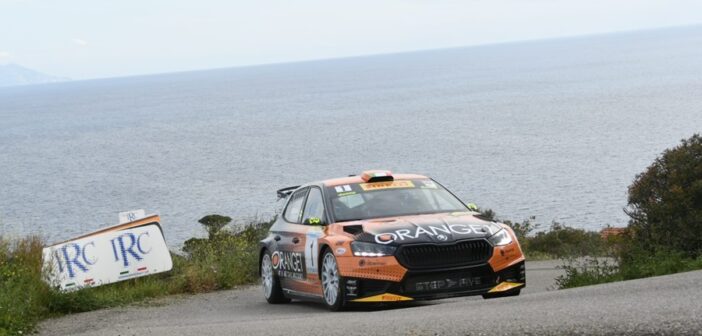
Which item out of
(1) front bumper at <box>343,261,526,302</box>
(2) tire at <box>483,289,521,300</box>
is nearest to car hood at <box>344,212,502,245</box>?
(1) front bumper at <box>343,261,526,302</box>

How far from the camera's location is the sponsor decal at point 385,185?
1270 centimetres

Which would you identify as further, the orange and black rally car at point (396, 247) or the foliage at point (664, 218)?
the foliage at point (664, 218)

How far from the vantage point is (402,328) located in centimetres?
833

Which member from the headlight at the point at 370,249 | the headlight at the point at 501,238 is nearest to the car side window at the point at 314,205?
the headlight at the point at 370,249

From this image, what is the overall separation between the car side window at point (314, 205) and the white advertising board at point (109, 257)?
3.88 metres

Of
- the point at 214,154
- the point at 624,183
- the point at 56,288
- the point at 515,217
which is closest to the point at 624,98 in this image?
the point at 214,154

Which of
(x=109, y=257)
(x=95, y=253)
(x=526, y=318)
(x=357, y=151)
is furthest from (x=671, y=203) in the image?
(x=357, y=151)

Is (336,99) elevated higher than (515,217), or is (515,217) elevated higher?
(336,99)

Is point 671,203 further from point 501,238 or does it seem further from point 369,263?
point 369,263

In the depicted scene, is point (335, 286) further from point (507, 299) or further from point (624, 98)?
point (624, 98)

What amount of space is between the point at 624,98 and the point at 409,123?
32.0 meters

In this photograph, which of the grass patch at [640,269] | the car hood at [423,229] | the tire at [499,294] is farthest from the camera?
the grass patch at [640,269]

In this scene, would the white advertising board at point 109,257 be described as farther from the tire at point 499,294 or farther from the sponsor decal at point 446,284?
the tire at point 499,294

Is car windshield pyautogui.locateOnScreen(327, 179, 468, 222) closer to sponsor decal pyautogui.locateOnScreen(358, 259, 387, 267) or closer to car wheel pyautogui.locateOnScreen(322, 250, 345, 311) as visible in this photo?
car wheel pyautogui.locateOnScreen(322, 250, 345, 311)
